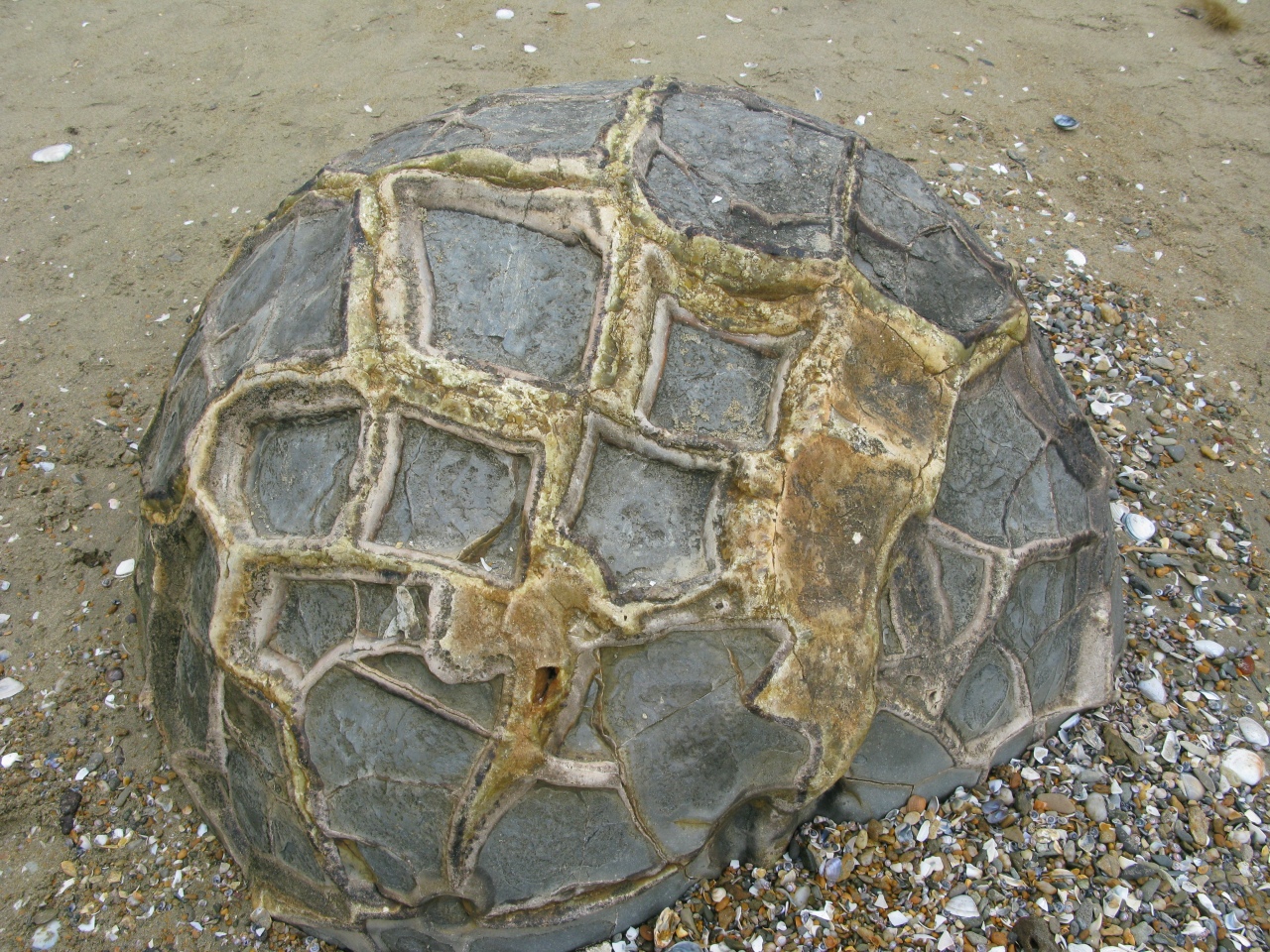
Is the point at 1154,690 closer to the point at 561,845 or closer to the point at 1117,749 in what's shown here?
the point at 1117,749

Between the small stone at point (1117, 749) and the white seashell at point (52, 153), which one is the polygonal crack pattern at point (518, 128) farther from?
the white seashell at point (52, 153)

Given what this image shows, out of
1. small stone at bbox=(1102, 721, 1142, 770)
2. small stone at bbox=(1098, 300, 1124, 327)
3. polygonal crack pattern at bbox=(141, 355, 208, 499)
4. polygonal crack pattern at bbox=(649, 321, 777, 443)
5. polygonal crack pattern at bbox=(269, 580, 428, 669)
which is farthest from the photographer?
small stone at bbox=(1098, 300, 1124, 327)

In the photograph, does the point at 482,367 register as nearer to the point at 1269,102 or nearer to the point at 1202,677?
the point at 1202,677

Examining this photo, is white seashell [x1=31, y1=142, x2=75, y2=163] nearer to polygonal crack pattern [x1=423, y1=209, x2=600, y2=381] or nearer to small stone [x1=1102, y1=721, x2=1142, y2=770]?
polygonal crack pattern [x1=423, y1=209, x2=600, y2=381]

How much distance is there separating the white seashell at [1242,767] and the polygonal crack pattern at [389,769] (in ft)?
5.97

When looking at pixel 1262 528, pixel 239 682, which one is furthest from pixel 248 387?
pixel 1262 528

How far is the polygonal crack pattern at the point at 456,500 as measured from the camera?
1.74 m

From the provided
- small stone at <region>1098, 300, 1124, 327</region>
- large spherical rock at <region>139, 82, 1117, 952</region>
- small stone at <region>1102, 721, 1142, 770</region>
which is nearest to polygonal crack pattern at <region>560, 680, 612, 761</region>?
large spherical rock at <region>139, 82, 1117, 952</region>

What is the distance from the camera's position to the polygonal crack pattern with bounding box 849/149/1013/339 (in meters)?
2.08

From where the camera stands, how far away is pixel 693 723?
177 cm

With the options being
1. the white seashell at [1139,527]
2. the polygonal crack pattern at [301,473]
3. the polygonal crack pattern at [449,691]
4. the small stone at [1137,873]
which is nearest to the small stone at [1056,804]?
the small stone at [1137,873]

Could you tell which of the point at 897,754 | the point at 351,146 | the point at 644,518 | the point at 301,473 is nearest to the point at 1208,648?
the point at 897,754

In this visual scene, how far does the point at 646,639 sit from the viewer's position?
1731 mm

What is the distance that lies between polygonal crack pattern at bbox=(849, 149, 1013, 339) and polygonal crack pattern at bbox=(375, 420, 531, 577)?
0.89 meters
